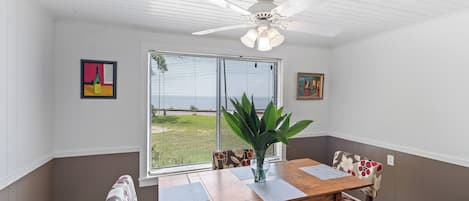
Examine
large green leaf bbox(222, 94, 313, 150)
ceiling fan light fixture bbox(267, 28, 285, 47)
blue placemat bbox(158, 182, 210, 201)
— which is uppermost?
ceiling fan light fixture bbox(267, 28, 285, 47)

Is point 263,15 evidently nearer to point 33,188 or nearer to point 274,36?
point 274,36

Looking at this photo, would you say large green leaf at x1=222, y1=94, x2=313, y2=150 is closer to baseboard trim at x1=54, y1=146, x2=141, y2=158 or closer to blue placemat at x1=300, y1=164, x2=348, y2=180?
blue placemat at x1=300, y1=164, x2=348, y2=180

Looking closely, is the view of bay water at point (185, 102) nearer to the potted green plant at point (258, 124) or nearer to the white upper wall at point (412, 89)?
the potted green plant at point (258, 124)

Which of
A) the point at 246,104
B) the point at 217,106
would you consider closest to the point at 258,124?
the point at 246,104

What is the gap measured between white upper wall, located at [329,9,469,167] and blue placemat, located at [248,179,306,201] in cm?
163

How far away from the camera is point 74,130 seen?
2359 mm

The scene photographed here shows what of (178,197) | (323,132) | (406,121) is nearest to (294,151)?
(323,132)

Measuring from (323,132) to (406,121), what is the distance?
3.79 feet

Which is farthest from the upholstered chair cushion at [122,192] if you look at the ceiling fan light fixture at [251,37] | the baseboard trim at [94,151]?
the ceiling fan light fixture at [251,37]

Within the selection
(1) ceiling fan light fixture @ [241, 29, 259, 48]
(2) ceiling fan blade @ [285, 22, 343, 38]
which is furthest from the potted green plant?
(2) ceiling fan blade @ [285, 22, 343, 38]

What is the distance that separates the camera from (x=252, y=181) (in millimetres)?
1783

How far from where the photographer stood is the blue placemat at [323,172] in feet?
6.18

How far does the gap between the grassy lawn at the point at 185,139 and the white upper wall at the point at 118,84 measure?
263 mm

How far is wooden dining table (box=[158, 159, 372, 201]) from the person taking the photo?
5.06 feet
